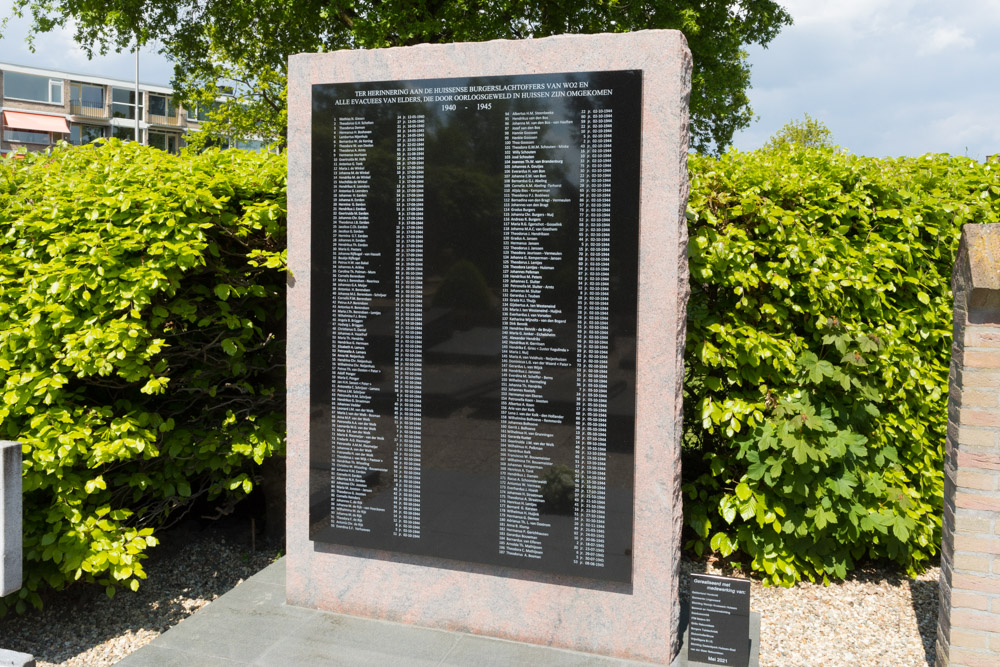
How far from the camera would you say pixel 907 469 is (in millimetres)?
5578

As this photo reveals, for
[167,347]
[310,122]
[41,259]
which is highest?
[310,122]

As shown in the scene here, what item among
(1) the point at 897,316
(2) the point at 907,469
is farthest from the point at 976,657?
(1) the point at 897,316

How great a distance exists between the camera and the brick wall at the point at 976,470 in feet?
12.1

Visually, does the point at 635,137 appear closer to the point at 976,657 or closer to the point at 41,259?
the point at 976,657

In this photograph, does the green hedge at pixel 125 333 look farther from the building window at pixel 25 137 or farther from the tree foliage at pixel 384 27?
the building window at pixel 25 137

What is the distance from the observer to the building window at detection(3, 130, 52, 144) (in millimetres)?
46281

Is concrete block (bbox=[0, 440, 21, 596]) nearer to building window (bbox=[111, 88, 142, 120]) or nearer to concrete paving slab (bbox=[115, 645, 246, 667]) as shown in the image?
concrete paving slab (bbox=[115, 645, 246, 667])

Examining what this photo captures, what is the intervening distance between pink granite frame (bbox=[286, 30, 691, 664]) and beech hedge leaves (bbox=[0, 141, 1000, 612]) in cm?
86

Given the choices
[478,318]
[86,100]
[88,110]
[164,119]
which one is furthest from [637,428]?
[164,119]

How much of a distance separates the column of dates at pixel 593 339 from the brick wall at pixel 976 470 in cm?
183

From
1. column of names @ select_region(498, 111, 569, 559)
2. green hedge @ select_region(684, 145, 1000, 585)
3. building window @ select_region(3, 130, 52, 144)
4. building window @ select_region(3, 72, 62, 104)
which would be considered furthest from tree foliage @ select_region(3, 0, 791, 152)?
building window @ select_region(3, 72, 62, 104)

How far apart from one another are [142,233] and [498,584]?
10.4 feet

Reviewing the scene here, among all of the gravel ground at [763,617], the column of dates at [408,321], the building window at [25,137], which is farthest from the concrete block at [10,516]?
the building window at [25,137]

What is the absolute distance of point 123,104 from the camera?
5509cm
